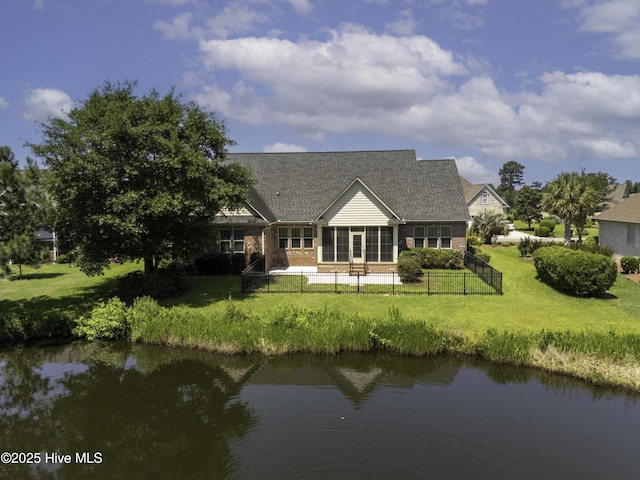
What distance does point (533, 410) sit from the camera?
39.5ft

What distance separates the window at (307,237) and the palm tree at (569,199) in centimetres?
1920

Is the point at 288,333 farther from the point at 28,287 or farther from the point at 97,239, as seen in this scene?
the point at 28,287

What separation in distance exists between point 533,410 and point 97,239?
18.3 m

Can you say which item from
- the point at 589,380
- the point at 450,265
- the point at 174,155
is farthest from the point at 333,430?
the point at 450,265

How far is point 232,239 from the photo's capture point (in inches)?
1125

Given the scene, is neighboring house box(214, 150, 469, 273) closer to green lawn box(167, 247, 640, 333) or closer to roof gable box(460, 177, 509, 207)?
green lawn box(167, 247, 640, 333)

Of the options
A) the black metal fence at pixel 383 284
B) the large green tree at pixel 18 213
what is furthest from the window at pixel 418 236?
the large green tree at pixel 18 213

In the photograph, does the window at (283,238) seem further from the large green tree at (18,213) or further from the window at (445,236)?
the large green tree at (18,213)

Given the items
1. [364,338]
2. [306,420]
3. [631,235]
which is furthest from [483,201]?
[306,420]

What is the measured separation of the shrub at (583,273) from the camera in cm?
2042

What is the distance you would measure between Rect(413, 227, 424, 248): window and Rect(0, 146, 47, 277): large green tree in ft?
69.9

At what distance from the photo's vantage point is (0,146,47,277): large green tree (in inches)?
655

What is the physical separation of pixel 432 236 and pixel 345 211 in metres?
6.38

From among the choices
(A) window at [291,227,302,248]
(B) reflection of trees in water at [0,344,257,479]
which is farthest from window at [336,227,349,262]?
(B) reflection of trees in water at [0,344,257,479]
